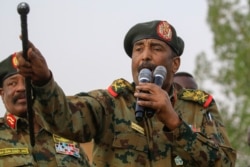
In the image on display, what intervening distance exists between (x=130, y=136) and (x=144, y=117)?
282 millimetres

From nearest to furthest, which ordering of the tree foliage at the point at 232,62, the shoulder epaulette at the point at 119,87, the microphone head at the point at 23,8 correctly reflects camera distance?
the microphone head at the point at 23,8 → the shoulder epaulette at the point at 119,87 → the tree foliage at the point at 232,62

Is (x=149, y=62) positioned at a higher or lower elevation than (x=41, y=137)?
higher

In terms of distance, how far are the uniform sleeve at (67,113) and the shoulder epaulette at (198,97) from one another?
757 millimetres

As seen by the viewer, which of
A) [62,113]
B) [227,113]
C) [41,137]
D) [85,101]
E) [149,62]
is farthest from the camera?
[227,113]

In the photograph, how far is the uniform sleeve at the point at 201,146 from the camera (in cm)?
427

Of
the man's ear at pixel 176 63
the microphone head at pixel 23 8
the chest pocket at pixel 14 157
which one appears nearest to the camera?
the microphone head at pixel 23 8

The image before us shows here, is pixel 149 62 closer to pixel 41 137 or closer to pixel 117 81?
pixel 117 81

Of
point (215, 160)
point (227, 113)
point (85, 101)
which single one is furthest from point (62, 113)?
point (227, 113)

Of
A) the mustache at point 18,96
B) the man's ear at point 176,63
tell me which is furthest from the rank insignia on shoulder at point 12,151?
the man's ear at point 176,63

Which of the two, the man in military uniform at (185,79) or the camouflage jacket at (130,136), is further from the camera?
the man in military uniform at (185,79)

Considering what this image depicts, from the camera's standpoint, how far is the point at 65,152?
604cm

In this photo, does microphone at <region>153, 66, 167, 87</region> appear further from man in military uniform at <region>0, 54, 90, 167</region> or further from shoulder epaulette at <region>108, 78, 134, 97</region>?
man in military uniform at <region>0, 54, 90, 167</region>

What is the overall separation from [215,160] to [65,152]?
6.42 ft

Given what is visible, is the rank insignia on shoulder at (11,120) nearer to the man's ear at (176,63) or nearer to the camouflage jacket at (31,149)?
the camouflage jacket at (31,149)
